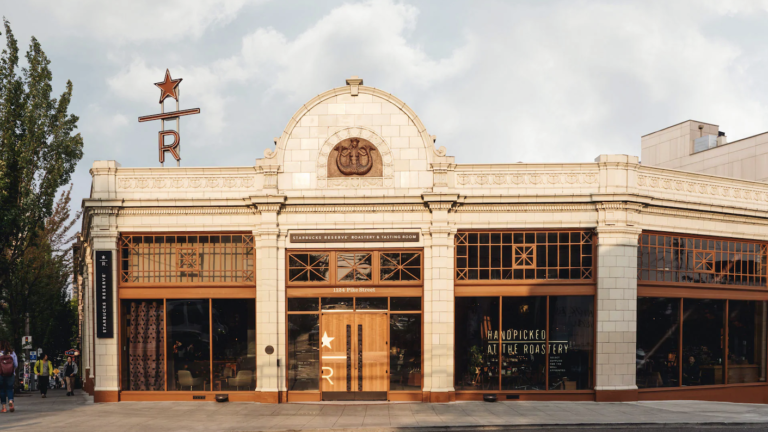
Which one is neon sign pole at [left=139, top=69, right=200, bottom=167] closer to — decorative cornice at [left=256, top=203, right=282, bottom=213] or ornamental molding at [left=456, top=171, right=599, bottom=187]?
decorative cornice at [left=256, top=203, right=282, bottom=213]

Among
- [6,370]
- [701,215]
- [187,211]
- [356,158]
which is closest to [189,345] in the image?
[187,211]

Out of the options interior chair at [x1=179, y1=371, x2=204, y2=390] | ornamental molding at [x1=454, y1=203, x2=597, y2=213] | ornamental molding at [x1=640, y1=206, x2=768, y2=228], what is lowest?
interior chair at [x1=179, y1=371, x2=204, y2=390]

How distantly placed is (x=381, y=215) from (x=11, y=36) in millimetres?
16200

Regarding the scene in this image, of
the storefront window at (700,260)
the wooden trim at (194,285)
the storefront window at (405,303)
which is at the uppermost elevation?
the storefront window at (700,260)

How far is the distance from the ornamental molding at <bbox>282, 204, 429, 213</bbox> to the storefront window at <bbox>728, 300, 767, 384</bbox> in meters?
11.2

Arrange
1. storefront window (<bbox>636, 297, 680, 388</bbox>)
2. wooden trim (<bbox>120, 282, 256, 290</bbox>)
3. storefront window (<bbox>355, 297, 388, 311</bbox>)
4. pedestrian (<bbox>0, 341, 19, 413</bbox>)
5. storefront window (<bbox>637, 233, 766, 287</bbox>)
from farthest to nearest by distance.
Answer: storefront window (<bbox>637, 233, 766, 287</bbox>), storefront window (<bbox>636, 297, 680, 388</bbox>), wooden trim (<bbox>120, 282, 256, 290</bbox>), storefront window (<bbox>355, 297, 388, 311</bbox>), pedestrian (<bbox>0, 341, 19, 413</bbox>)

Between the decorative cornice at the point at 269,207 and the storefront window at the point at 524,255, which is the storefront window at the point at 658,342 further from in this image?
the decorative cornice at the point at 269,207

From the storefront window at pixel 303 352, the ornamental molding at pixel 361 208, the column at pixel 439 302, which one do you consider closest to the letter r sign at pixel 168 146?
the ornamental molding at pixel 361 208

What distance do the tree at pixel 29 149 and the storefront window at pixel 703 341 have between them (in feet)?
75.8

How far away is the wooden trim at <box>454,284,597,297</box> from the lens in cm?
1744

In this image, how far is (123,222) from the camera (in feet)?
58.4

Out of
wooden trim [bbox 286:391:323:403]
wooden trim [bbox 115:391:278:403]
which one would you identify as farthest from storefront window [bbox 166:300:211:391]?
wooden trim [bbox 286:391:323:403]

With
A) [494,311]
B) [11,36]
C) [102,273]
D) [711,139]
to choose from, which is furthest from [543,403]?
[11,36]

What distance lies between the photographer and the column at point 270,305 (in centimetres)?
1719
